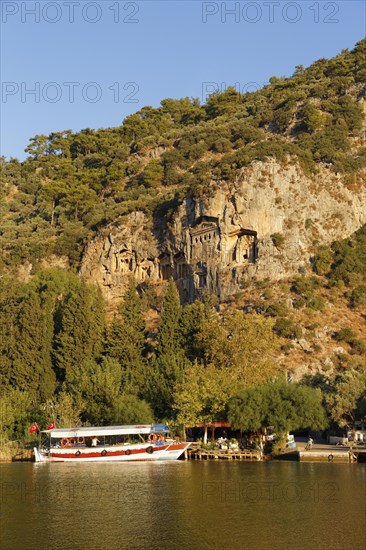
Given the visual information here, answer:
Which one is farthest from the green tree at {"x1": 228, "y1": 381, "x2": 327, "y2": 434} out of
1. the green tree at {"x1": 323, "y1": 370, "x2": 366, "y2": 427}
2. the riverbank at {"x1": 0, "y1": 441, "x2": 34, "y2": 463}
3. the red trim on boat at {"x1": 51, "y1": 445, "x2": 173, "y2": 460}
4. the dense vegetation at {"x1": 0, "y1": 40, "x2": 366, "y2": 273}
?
the dense vegetation at {"x1": 0, "y1": 40, "x2": 366, "y2": 273}

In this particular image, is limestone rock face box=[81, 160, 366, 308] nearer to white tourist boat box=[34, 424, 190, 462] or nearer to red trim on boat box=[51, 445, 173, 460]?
white tourist boat box=[34, 424, 190, 462]

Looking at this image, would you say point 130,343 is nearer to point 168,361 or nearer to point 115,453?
point 168,361

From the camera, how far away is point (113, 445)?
56719 mm

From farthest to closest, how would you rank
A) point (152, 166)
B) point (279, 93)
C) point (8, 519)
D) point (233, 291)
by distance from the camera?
point (279, 93) → point (152, 166) → point (233, 291) → point (8, 519)

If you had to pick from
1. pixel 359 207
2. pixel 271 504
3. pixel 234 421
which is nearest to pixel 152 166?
pixel 359 207

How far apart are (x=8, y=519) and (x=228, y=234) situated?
5904 cm

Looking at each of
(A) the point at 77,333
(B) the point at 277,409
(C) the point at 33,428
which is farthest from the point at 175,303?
(B) the point at 277,409

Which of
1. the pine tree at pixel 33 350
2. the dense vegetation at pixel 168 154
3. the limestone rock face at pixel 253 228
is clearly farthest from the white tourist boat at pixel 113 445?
the dense vegetation at pixel 168 154

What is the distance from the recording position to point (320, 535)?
90.8 ft

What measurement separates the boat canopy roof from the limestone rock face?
98.9 feet

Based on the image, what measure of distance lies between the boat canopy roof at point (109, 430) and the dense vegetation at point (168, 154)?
4009 centimetres

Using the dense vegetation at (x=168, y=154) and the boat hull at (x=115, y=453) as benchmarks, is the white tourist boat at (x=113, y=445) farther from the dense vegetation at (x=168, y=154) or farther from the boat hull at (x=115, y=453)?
the dense vegetation at (x=168, y=154)

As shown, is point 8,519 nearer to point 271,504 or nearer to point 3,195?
point 271,504

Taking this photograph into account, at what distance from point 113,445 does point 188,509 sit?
24.6m
